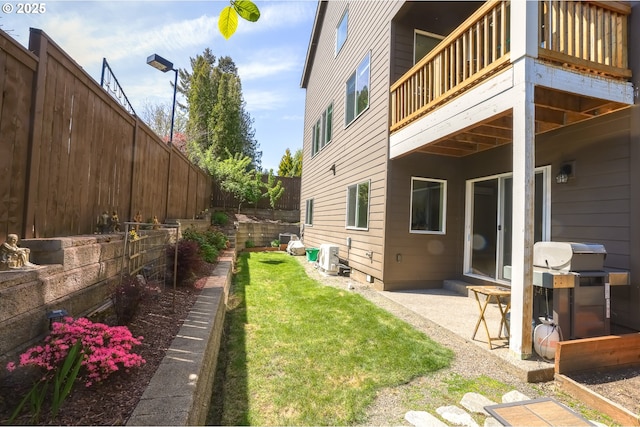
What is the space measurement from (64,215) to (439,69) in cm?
485

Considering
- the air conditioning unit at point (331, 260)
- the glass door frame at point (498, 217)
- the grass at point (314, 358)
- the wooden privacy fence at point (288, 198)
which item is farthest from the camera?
the wooden privacy fence at point (288, 198)

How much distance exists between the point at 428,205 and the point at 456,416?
447 centimetres

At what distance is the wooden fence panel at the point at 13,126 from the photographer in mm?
2092

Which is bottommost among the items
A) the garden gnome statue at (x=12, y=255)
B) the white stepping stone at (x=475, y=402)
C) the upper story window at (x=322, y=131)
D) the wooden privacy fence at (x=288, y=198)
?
the white stepping stone at (x=475, y=402)

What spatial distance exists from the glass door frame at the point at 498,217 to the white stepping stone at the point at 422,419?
3.42 meters

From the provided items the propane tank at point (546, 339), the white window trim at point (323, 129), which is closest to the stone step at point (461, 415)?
the propane tank at point (546, 339)

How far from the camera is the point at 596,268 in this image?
336cm

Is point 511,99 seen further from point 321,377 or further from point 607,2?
point 321,377

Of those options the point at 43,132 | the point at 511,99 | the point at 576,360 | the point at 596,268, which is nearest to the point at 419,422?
the point at 576,360

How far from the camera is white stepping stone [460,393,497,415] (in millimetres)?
2408

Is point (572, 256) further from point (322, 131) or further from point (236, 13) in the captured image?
point (322, 131)

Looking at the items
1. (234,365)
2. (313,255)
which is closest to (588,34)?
(234,365)

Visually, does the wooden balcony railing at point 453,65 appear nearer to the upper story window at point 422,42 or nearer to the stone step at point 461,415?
the upper story window at point 422,42

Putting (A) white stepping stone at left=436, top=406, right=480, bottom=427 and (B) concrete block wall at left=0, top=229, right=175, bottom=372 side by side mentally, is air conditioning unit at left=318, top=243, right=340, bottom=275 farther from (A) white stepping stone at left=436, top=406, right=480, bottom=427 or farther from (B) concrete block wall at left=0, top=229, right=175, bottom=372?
(A) white stepping stone at left=436, top=406, right=480, bottom=427
